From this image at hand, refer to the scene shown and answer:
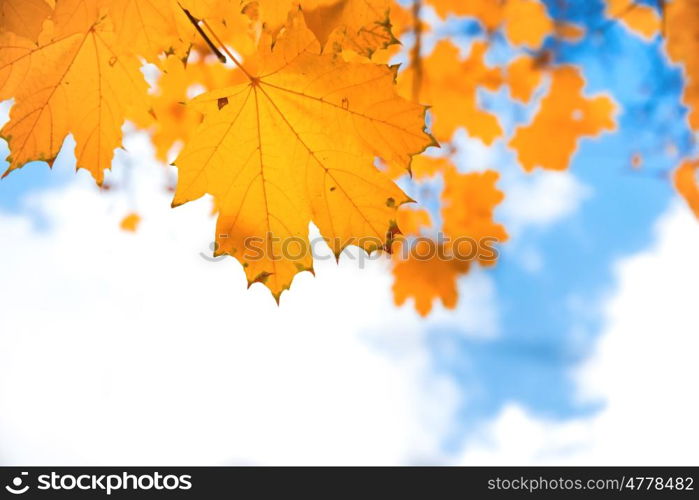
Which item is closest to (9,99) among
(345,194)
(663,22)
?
(345,194)

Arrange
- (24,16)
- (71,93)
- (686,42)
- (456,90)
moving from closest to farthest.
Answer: (24,16), (71,93), (686,42), (456,90)

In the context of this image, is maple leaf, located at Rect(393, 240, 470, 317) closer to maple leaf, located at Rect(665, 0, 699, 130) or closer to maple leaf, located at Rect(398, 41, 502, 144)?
maple leaf, located at Rect(398, 41, 502, 144)

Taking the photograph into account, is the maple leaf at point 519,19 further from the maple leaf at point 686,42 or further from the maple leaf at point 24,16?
the maple leaf at point 24,16

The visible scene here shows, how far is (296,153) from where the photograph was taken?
1.09 m

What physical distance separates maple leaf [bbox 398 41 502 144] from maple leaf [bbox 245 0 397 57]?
1576 millimetres

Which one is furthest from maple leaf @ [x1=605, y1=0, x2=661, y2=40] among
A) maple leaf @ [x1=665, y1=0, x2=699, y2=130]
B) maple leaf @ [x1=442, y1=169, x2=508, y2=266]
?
maple leaf @ [x1=442, y1=169, x2=508, y2=266]

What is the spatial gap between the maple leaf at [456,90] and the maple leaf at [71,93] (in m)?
1.68

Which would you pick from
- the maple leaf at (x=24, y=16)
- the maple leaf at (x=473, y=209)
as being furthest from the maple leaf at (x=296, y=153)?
the maple leaf at (x=473, y=209)

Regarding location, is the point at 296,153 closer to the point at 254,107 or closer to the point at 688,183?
the point at 254,107

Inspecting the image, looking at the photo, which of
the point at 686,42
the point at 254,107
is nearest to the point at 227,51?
the point at 254,107

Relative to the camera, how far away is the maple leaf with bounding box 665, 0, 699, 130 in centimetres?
224

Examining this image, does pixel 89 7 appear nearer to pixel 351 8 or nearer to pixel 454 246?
pixel 351 8

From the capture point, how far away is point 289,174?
1.10 m

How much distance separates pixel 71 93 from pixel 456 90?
200 centimetres
